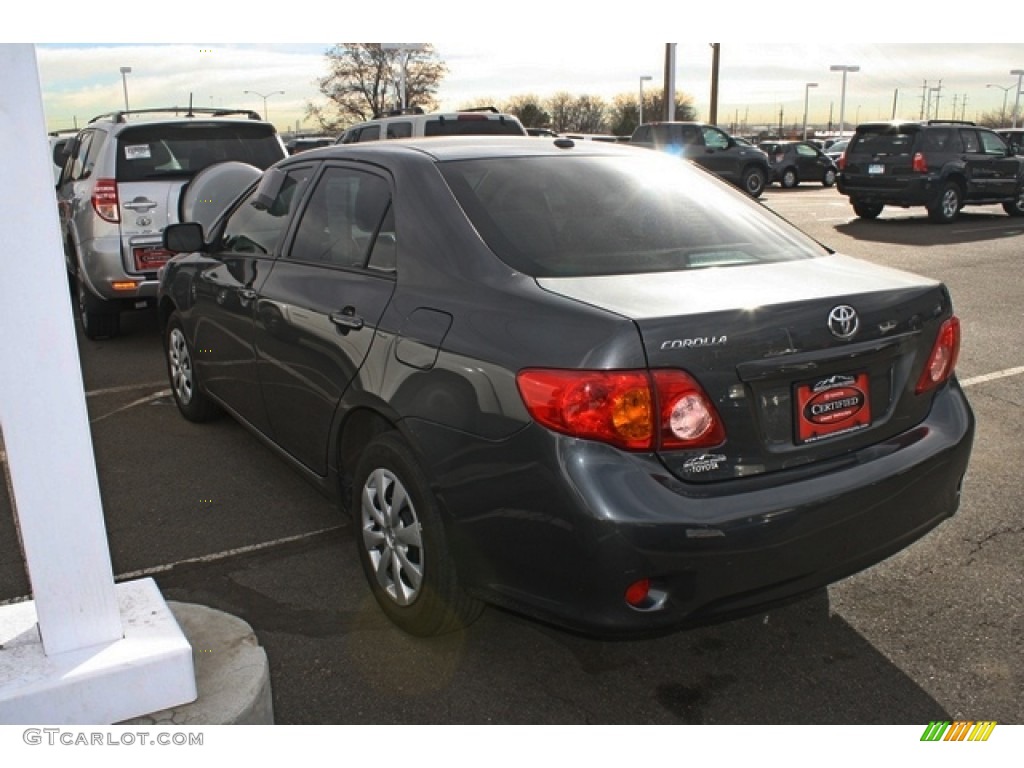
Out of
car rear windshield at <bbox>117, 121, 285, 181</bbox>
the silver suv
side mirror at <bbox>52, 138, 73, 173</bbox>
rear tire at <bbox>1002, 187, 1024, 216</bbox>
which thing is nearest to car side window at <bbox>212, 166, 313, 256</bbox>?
the silver suv

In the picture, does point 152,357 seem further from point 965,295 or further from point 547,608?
point 965,295

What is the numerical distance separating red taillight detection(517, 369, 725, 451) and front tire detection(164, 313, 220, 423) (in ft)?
11.0

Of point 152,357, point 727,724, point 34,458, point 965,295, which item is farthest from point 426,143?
point 965,295

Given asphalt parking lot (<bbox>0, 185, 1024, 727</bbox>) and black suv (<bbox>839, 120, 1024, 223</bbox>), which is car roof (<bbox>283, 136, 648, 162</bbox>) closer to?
asphalt parking lot (<bbox>0, 185, 1024, 727</bbox>)

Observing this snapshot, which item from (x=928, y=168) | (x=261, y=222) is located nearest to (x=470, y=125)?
(x=928, y=168)

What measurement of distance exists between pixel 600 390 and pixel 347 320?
1.25 metres

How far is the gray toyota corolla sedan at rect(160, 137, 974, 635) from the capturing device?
247 centimetres

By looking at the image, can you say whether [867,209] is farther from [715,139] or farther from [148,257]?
[148,257]

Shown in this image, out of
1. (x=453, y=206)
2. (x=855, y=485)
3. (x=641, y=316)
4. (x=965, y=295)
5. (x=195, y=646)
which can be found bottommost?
(x=965, y=295)

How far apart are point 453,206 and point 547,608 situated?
135 centimetres

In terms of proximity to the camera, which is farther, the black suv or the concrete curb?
the black suv

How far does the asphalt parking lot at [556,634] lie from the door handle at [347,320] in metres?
0.99

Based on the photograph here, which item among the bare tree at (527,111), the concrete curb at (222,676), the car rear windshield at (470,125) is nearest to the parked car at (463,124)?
the car rear windshield at (470,125)

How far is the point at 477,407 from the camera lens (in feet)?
8.83
